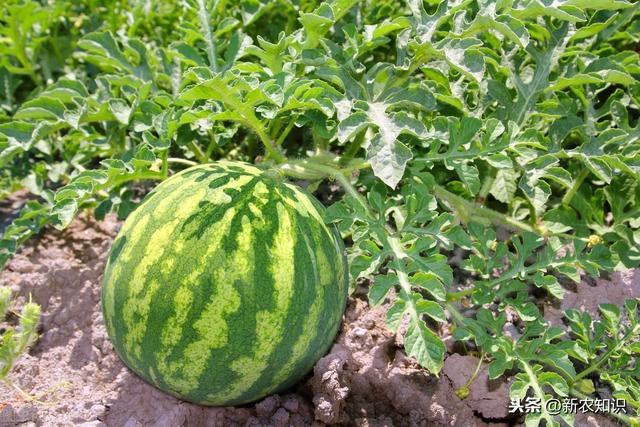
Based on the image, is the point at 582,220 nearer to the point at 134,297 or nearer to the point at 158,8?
the point at 134,297

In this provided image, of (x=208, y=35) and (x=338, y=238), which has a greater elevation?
(x=208, y=35)

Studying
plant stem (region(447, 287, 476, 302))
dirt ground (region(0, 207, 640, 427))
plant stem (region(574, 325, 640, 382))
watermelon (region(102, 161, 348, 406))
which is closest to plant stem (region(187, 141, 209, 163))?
watermelon (region(102, 161, 348, 406))

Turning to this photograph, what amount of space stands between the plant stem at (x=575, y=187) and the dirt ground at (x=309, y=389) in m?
0.36

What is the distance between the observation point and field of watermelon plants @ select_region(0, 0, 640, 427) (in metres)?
2.01

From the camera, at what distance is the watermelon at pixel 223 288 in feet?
6.40

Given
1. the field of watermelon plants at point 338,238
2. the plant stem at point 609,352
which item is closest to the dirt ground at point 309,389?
the field of watermelon plants at point 338,238

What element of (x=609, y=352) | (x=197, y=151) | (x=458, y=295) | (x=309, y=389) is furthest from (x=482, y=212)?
(x=197, y=151)

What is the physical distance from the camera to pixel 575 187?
Answer: 2.73 metres

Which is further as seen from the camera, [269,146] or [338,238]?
[269,146]

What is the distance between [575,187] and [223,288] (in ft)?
5.11

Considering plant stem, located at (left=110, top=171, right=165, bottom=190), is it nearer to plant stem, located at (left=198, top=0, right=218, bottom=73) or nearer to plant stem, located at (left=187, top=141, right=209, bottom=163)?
plant stem, located at (left=187, top=141, right=209, bottom=163)

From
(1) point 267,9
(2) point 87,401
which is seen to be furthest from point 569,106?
(2) point 87,401

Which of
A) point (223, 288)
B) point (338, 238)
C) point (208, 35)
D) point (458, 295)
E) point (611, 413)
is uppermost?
point (208, 35)

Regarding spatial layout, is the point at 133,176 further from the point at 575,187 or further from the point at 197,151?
the point at 575,187
